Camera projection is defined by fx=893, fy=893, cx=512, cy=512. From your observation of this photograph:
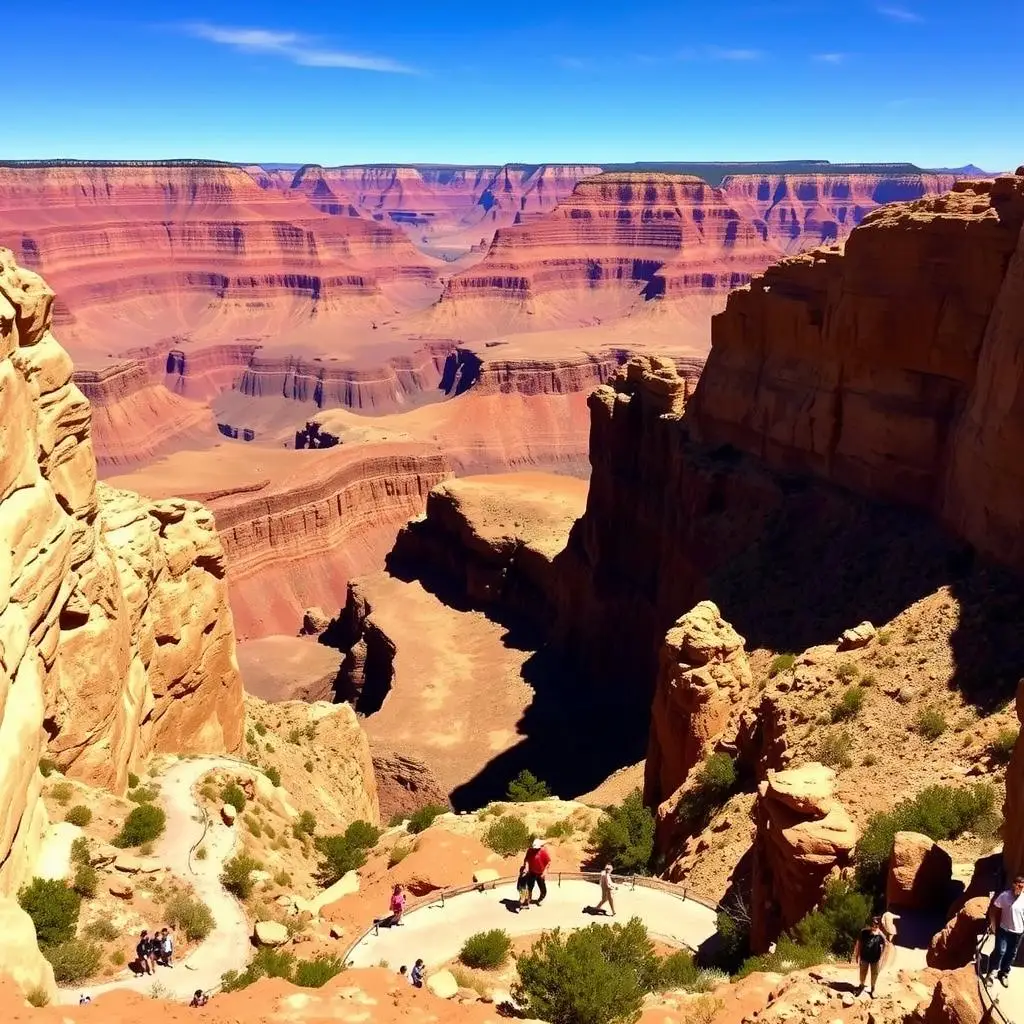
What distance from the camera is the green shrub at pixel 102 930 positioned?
17750 millimetres

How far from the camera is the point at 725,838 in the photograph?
20703 mm

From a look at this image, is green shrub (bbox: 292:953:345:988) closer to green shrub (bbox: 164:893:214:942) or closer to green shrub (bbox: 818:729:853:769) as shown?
green shrub (bbox: 164:893:214:942)

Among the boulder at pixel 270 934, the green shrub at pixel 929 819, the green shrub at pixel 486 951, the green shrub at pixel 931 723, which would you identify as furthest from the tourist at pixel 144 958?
the green shrub at pixel 931 723

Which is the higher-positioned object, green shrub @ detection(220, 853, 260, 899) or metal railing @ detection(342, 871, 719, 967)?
metal railing @ detection(342, 871, 719, 967)

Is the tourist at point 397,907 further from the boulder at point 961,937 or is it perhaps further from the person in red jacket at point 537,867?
the boulder at point 961,937

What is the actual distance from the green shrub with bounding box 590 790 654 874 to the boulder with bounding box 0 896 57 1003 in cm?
1414

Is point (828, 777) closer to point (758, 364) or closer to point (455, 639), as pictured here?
point (758, 364)

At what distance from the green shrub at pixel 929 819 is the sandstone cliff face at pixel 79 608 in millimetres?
15117

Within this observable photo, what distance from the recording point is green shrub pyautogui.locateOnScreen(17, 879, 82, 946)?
1672 centimetres

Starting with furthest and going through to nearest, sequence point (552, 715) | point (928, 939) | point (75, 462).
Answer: point (552, 715) < point (75, 462) < point (928, 939)

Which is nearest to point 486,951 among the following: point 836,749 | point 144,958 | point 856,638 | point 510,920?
point 510,920

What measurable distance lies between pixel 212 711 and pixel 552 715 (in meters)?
21.1

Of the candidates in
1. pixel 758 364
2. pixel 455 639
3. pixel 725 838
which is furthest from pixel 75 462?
pixel 455 639

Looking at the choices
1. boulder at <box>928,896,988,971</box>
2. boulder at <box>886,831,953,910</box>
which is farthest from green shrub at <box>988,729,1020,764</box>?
boulder at <box>928,896,988,971</box>
